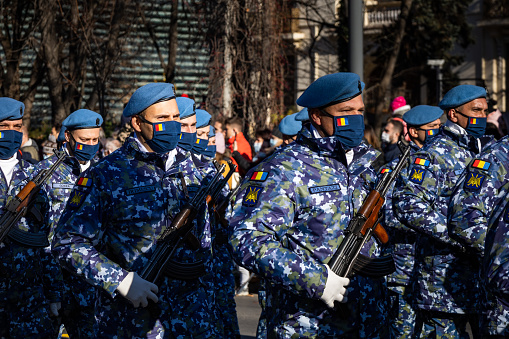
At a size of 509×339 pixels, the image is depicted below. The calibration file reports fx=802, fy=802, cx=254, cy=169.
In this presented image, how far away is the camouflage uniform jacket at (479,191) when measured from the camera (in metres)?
4.53

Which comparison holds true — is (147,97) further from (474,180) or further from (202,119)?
(202,119)

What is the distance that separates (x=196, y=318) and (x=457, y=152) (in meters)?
2.54

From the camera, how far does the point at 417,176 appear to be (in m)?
5.70

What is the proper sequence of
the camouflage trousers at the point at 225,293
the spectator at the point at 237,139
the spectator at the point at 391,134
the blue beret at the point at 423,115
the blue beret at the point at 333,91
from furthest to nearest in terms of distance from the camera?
the spectator at the point at 237,139 → the spectator at the point at 391,134 → the blue beret at the point at 423,115 → the camouflage trousers at the point at 225,293 → the blue beret at the point at 333,91

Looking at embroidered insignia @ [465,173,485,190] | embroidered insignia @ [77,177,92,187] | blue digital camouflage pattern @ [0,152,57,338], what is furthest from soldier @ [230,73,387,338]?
blue digital camouflage pattern @ [0,152,57,338]

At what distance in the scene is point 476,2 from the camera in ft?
104

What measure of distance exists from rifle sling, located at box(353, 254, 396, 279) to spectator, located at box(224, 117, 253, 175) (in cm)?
772

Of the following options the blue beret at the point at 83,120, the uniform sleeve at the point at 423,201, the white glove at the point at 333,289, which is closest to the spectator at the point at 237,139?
the blue beret at the point at 83,120

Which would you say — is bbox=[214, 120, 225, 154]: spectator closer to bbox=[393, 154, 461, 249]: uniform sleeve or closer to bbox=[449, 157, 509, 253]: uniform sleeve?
bbox=[393, 154, 461, 249]: uniform sleeve

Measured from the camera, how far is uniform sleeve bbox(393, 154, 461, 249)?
5453 millimetres

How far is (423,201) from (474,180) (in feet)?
3.45

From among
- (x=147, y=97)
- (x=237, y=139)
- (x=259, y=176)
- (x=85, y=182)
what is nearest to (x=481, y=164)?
(x=259, y=176)

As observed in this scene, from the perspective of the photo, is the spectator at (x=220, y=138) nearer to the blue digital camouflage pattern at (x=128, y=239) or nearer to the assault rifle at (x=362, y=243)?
the blue digital camouflage pattern at (x=128, y=239)

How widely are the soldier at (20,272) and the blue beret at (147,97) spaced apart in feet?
6.10
